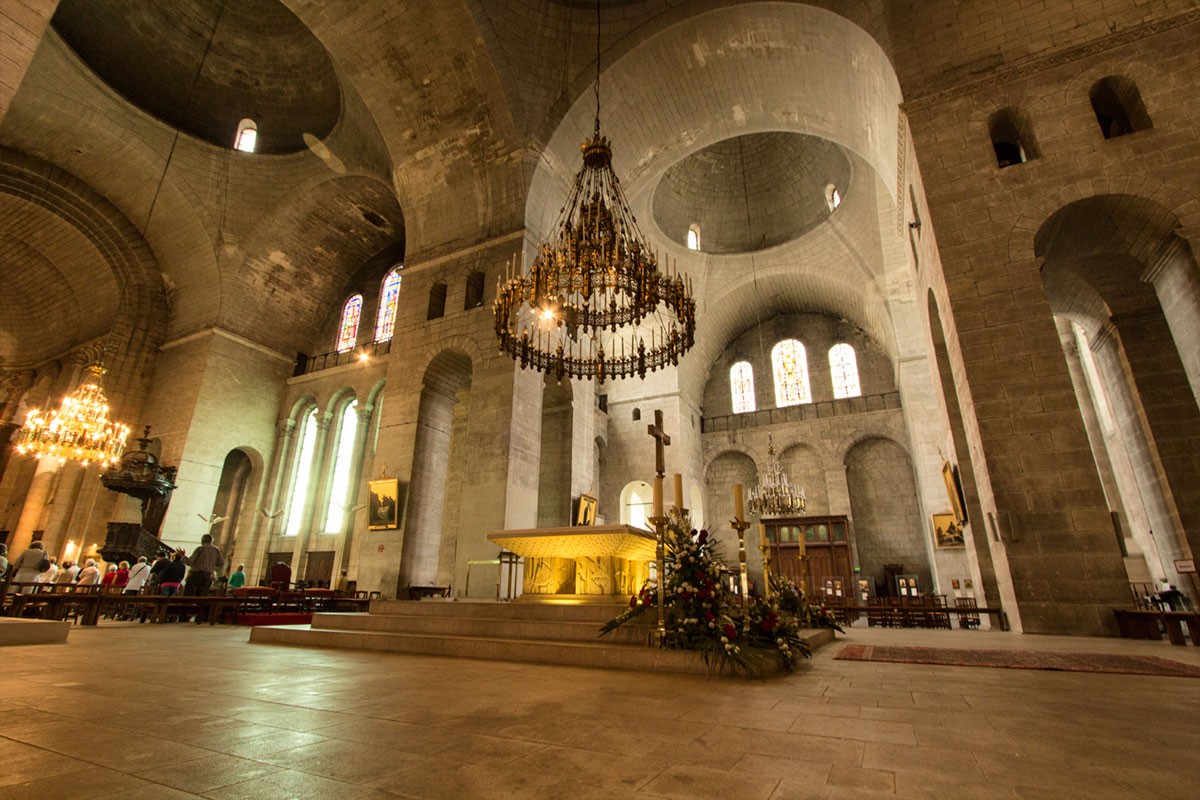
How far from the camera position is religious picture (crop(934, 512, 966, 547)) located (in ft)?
43.0

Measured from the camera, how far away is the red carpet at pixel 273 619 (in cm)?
873

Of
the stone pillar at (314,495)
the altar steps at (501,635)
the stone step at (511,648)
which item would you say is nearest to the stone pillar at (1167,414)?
the altar steps at (501,635)

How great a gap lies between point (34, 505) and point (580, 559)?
57.7ft

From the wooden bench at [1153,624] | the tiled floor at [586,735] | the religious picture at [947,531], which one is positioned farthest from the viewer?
the religious picture at [947,531]

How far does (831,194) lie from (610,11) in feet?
27.8

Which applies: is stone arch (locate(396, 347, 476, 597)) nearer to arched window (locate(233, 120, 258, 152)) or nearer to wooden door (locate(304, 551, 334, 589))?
wooden door (locate(304, 551, 334, 589))

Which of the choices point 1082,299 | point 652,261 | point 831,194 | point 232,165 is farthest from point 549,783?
point 232,165

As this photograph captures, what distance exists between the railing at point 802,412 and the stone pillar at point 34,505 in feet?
65.1

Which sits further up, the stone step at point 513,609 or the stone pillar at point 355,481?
the stone pillar at point 355,481

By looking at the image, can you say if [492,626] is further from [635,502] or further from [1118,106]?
[635,502]

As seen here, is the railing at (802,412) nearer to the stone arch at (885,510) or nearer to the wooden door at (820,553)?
the stone arch at (885,510)

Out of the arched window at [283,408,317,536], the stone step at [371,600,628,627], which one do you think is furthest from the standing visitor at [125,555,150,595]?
the stone step at [371,600,628,627]

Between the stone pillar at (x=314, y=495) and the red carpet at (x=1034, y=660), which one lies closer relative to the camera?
the red carpet at (x=1034, y=660)

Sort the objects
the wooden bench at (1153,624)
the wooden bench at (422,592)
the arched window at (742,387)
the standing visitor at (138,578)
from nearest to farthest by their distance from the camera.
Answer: the wooden bench at (1153,624), the standing visitor at (138,578), the wooden bench at (422,592), the arched window at (742,387)
